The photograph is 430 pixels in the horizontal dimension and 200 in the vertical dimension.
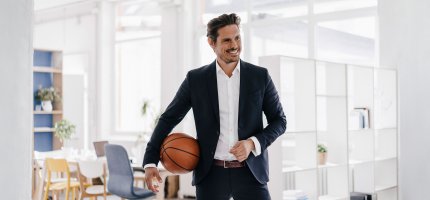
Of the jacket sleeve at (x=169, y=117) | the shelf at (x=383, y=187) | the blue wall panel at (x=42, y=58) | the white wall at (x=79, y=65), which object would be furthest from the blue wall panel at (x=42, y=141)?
the jacket sleeve at (x=169, y=117)

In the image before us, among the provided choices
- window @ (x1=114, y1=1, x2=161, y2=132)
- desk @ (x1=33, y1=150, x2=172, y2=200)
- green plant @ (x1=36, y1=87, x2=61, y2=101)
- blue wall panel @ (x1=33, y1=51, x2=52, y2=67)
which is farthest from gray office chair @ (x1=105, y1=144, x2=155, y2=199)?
blue wall panel @ (x1=33, y1=51, x2=52, y2=67)

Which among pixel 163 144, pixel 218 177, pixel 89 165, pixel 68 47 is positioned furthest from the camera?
pixel 68 47

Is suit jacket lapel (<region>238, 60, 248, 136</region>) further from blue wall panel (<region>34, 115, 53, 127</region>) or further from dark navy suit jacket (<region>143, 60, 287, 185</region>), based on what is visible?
blue wall panel (<region>34, 115, 53, 127</region>)

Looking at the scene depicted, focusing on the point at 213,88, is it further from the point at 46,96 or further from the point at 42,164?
the point at 46,96

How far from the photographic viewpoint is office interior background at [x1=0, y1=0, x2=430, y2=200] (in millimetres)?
2371

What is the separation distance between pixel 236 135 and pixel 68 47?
27.9 ft

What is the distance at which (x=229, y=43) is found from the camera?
2.56 m

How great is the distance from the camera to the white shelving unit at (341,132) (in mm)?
4617

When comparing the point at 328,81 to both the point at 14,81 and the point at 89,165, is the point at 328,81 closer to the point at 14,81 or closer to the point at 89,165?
the point at 89,165

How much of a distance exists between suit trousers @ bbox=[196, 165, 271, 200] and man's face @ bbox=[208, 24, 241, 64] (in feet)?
1.82

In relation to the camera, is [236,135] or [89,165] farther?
[89,165]

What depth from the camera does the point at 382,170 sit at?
587 centimetres

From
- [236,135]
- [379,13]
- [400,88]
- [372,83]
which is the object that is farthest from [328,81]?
[236,135]

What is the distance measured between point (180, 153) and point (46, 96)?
6564mm
